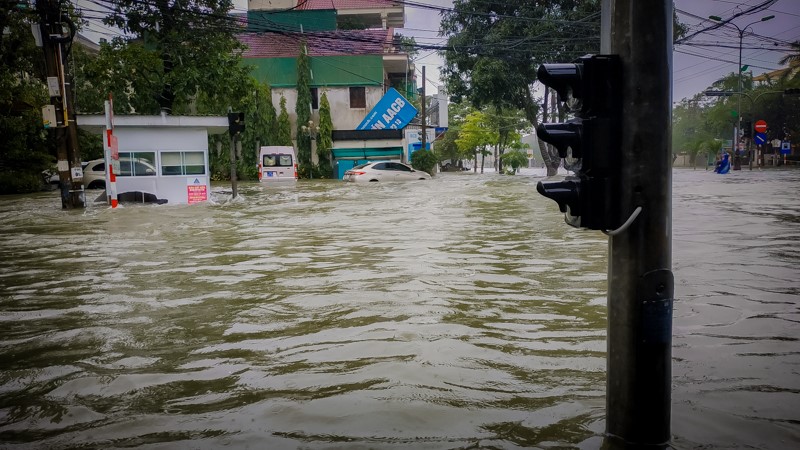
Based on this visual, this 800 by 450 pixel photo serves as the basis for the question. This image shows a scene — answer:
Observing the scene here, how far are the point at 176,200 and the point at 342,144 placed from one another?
905 inches

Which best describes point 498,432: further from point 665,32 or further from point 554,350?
point 665,32

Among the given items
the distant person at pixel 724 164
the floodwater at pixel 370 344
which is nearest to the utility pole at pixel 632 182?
the floodwater at pixel 370 344

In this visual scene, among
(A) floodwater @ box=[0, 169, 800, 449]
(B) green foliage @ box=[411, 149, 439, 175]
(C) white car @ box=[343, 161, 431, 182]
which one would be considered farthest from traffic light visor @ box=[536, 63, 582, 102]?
(B) green foliage @ box=[411, 149, 439, 175]

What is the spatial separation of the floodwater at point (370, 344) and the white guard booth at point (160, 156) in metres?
10.8

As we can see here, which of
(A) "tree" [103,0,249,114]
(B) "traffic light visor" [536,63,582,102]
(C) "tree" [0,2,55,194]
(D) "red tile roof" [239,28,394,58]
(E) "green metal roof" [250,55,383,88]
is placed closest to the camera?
(B) "traffic light visor" [536,63,582,102]

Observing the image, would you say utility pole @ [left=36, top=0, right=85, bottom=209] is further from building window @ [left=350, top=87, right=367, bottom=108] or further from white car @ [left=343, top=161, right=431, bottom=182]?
building window @ [left=350, top=87, right=367, bottom=108]

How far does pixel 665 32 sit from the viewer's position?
2.76m

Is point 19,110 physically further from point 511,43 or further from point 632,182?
point 632,182

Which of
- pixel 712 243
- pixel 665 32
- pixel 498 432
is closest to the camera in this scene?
pixel 665 32

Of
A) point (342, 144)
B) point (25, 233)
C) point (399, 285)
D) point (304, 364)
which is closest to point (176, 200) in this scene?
point (25, 233)

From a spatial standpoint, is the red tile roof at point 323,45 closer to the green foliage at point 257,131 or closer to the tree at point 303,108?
the tree at point 303,108

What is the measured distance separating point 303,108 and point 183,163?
22.3m

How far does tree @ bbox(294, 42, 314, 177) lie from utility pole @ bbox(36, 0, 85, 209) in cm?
2342

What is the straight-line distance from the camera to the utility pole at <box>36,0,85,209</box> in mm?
19391
